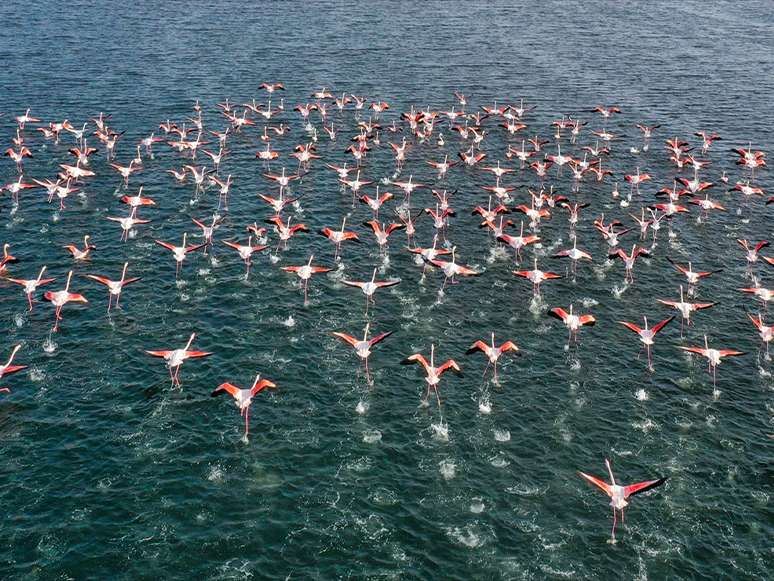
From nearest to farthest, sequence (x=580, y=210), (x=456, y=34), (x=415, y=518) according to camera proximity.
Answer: (x=415, y=518), (x=580, y=210), (x=456, y=34)

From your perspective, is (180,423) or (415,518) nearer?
(415,518)

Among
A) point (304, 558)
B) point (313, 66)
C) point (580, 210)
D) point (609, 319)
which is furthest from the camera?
point (313, 66)

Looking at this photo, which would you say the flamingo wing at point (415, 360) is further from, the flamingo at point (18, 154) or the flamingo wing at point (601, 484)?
the flamingo at point (18, 154)

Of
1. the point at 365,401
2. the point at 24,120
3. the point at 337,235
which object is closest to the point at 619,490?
the point at 365,401

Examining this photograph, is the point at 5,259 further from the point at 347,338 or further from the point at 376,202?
the point at 376,202

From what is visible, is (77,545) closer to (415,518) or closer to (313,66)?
(415,518)

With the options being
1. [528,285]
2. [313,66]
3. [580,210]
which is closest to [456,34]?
[313,66]
